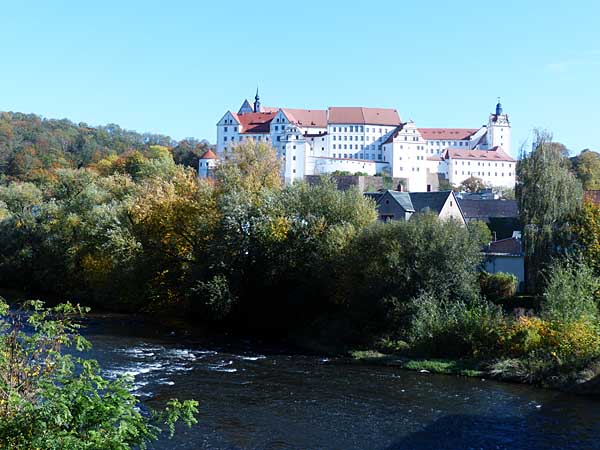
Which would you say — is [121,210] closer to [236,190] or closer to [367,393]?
[236,190]

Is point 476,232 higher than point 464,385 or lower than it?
higher

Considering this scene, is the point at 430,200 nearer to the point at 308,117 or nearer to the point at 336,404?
the point at 336,404

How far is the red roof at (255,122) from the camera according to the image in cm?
13038

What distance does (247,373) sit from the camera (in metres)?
24.6

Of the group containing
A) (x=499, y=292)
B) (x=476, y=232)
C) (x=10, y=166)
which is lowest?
(x=499, y=292)

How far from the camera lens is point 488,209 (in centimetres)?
7412

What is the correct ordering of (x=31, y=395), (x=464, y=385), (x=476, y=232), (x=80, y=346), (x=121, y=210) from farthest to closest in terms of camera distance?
(x=121, y=210), (x=476, y=232), (x=464, y=385), (x=80, y=346), (x=31, y=395)

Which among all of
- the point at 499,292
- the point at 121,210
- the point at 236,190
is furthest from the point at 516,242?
the point at 121,210

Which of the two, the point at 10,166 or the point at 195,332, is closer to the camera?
the point at 195,332

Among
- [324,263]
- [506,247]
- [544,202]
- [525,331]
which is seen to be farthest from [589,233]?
[506,247]

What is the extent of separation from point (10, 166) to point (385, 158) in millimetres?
65734

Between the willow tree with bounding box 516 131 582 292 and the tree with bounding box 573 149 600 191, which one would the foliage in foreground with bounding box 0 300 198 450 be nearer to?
the willow tree with bounding box 516 131 582 292

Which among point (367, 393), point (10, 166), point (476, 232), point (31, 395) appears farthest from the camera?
point (10, 166)

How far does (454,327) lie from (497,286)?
7.63 meters
